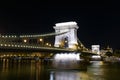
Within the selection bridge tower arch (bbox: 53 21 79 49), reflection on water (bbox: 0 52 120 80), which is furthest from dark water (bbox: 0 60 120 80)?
bridge tower arch (bbox: 53 21 79 49)

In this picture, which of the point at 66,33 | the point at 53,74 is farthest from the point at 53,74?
the point at 66,33

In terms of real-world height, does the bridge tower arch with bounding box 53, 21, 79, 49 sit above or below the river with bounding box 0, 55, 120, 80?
above

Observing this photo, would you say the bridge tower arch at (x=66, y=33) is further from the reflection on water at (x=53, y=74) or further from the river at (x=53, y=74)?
the river at (x=53, y=74)

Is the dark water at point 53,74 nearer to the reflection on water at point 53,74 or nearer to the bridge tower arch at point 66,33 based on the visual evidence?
the reflection on water at point 53,74

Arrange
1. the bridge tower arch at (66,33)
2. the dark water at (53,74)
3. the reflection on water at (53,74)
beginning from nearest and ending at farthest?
the dark water at (53,74)
the reflection on water at (53,74)
the bridge tower arch at (66,33)

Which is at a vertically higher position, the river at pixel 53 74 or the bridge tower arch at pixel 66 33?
the bridge tower arch at pixel 66 33

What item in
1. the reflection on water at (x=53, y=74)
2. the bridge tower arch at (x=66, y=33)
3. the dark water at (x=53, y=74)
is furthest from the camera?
the bridge tower arch at (x=66, y=33)

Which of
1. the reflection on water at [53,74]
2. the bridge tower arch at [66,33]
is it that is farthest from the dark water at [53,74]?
the bridge tower arch at [66,33]

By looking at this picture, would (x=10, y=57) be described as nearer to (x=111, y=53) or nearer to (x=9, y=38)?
(x=9, y=38)

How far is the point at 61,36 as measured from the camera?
58.8 m

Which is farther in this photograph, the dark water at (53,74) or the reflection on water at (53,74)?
the reflection on water at (53,74)

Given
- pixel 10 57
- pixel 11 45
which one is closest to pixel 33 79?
pixel 11 45

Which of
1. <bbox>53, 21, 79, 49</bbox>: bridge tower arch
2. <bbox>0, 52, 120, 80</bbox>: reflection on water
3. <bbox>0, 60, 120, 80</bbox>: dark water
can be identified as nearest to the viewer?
<bbox>0, 60, 120, 80</bbox>: dark water

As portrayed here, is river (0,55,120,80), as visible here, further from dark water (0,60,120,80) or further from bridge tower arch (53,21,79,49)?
bridge tower arch (53,21,79,49)
